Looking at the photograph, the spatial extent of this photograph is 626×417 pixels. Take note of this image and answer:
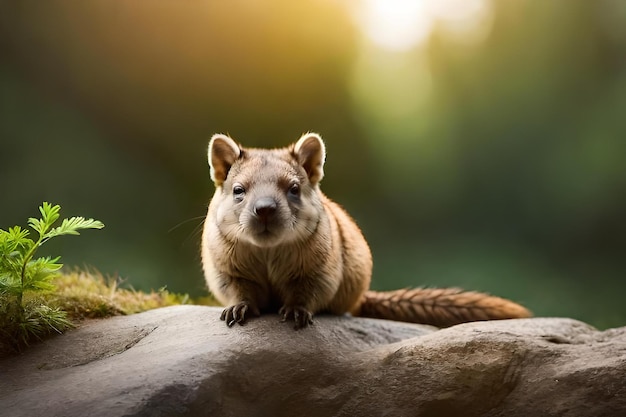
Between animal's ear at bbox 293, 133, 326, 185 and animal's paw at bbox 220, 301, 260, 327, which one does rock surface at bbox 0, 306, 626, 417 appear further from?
animal's ear at bbox 293, 133, 326, 185

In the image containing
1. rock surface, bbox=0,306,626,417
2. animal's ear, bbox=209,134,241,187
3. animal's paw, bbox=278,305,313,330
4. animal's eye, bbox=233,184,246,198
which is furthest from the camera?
animal's ear, bbox=209,134,241,187

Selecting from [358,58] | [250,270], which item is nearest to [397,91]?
[358,58]

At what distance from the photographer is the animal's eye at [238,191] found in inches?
157

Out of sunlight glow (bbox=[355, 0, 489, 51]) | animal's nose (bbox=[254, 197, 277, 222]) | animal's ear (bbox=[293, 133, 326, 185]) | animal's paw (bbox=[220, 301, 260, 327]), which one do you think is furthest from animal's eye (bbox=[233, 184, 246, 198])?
sunlight glow (bbox=[355, 0, 489, 51])

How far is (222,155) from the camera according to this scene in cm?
429

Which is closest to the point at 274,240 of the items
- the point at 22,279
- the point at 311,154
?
the point at 311,154

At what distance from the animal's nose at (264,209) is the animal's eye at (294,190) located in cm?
29

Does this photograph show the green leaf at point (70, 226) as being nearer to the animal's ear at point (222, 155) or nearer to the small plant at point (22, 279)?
the small plant at point (22, 279)

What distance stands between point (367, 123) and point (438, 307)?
183 cm

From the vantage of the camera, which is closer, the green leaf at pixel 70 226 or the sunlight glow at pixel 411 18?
the green leaf at pixel 70 226

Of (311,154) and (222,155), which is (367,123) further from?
(222,155)

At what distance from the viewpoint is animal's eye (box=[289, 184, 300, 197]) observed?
4031mm

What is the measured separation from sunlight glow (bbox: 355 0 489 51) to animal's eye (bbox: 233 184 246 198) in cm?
229

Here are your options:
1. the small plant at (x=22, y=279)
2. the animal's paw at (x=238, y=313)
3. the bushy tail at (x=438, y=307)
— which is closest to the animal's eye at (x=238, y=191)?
the animal's paw at (x=238, y=313)
